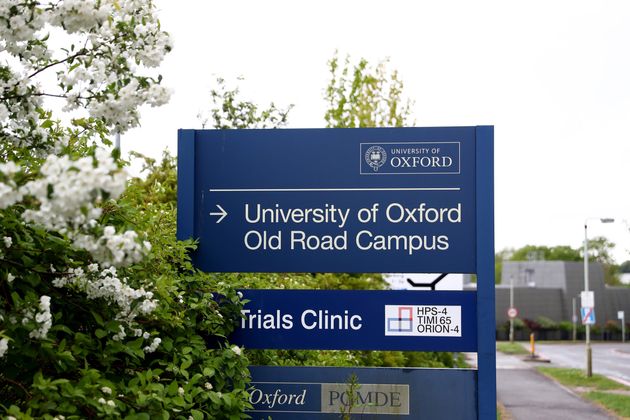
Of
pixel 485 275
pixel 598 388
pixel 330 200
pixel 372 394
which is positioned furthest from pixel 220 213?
pixel 598 388

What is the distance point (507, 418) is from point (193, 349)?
531 inches

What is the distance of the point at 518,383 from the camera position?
2617 cm

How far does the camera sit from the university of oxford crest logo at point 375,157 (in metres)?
5.12

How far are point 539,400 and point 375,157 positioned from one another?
17416 mm

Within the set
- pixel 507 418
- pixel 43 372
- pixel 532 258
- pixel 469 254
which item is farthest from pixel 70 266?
pixel 532 258

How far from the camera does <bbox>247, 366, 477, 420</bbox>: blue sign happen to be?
4926 millimetres

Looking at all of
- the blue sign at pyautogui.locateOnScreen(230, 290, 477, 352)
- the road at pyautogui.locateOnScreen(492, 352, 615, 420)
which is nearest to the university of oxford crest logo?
the blue sign at pyautogui.locateOnScreen(230, 290, 477, 352)

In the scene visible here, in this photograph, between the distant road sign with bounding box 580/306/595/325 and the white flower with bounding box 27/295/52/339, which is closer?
the white flower with bounding box 27/295/52/339

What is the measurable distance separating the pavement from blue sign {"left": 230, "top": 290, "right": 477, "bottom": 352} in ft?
42.1

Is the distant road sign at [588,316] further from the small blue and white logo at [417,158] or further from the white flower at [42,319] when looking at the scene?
the white flower at [42,319]

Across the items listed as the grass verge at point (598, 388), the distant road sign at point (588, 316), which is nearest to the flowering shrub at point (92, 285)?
the grass verge at point (598, 388)

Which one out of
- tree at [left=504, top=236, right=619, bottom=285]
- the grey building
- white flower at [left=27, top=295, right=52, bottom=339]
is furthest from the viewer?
tree at [left=504, top=236, right=619, bottom=285]

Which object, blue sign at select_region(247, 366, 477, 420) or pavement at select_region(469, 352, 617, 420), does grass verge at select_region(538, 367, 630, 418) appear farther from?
blue sign at select_region(247, 366, 477, 420)

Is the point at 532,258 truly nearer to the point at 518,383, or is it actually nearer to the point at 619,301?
the point at 619,301
